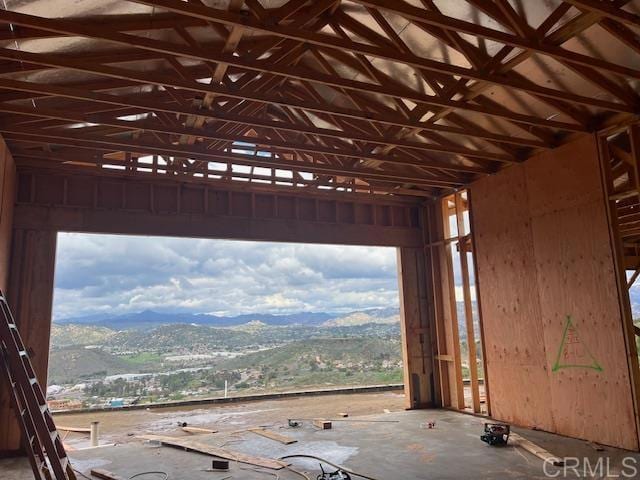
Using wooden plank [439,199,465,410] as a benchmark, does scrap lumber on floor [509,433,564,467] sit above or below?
below

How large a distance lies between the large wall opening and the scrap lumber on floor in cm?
Result: 1257

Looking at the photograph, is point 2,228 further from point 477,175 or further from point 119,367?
point 119,367

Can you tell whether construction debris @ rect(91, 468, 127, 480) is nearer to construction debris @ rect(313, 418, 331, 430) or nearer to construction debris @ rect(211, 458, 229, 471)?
construction debris @ rect(211, 458, 229, 471)

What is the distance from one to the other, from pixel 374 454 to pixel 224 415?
6.10 m

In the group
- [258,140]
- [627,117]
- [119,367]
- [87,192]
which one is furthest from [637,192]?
[119,367]

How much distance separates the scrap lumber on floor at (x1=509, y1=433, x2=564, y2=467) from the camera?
19.4 feet

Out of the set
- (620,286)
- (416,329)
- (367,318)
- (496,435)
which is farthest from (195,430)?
(367,318)

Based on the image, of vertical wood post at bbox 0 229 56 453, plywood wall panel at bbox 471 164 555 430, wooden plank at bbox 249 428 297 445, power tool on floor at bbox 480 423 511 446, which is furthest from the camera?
plywood wall panel at bbox 471 164 555 430

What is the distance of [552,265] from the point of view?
7.80 meters

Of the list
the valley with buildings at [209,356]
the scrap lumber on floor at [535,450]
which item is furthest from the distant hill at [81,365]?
the scrap lumber on floor at [535,450]

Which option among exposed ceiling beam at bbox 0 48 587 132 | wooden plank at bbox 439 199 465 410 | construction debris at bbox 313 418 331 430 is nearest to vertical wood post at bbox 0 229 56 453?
exposed ceiling beam at bbox 0 48 587 132

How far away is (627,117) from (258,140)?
5552 mm

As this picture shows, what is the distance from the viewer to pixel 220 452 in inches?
270

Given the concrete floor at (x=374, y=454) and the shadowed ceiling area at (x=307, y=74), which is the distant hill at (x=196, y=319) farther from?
the concrete floor at (x=374, y=454)
